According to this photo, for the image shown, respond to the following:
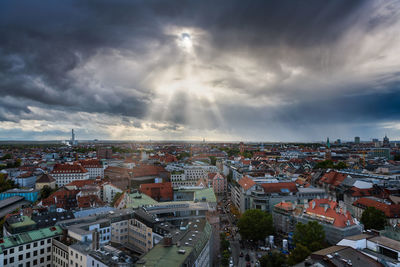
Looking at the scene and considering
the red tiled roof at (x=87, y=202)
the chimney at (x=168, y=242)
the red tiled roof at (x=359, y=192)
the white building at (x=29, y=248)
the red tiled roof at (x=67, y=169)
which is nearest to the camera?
the chimney at (x=168, y=242)

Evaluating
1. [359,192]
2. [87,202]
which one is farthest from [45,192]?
[359,192]

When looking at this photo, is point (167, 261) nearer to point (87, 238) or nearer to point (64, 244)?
point (87, 238)

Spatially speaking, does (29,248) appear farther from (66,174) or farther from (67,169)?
(67,169)

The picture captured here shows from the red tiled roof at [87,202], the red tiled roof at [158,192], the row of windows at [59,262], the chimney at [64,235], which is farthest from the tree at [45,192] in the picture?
the row of windows at [59,262]

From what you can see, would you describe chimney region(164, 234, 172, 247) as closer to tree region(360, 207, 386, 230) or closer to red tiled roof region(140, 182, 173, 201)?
red tiled roof region(140, 182, 173, 201)

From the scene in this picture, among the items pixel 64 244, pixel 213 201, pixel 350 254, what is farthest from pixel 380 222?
pixel 64 244

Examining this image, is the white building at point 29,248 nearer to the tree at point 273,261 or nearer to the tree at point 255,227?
the tree at point 273,261

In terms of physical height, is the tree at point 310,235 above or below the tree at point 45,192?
above
